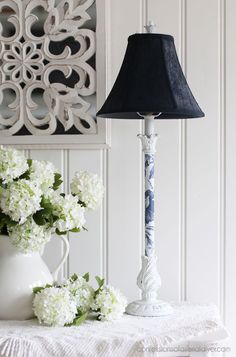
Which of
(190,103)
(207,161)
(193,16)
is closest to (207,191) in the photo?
(207,161)

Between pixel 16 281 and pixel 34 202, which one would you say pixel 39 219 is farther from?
pixel 16 281

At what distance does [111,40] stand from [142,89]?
0.46 metres

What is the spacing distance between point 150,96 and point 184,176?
18.0 inches

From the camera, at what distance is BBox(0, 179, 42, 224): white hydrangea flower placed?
5.42ft

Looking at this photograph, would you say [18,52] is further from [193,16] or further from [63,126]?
[193,16]

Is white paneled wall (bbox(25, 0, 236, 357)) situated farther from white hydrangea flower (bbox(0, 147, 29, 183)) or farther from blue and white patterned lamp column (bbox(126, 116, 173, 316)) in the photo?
white hydrangea flower (bbox(0, 147, 29, 183))

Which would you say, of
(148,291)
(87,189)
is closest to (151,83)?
(87,189)

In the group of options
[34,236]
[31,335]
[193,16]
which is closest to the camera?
[31,335]

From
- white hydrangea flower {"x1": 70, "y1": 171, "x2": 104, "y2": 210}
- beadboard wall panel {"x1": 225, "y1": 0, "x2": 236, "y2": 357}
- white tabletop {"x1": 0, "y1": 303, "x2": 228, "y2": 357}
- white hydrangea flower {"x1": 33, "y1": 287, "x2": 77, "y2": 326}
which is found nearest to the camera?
white tabletop {"x1": 0, "y1": 303, "x2": 228, "y2": 357}

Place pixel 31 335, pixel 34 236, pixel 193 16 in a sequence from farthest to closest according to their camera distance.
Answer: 1. pixel 193 16
2. pixel 34 236
3. pixel 31 335

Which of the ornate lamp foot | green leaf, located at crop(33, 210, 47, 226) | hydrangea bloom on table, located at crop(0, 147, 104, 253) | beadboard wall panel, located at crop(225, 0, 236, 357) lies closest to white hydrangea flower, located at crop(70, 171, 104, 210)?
hydrangea bloom on table, located at crop(0, 147, 104, 253)

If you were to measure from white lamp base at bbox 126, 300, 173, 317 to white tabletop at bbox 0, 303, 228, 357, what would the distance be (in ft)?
0.14

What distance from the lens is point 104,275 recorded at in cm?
215

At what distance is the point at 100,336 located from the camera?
1583 mm
